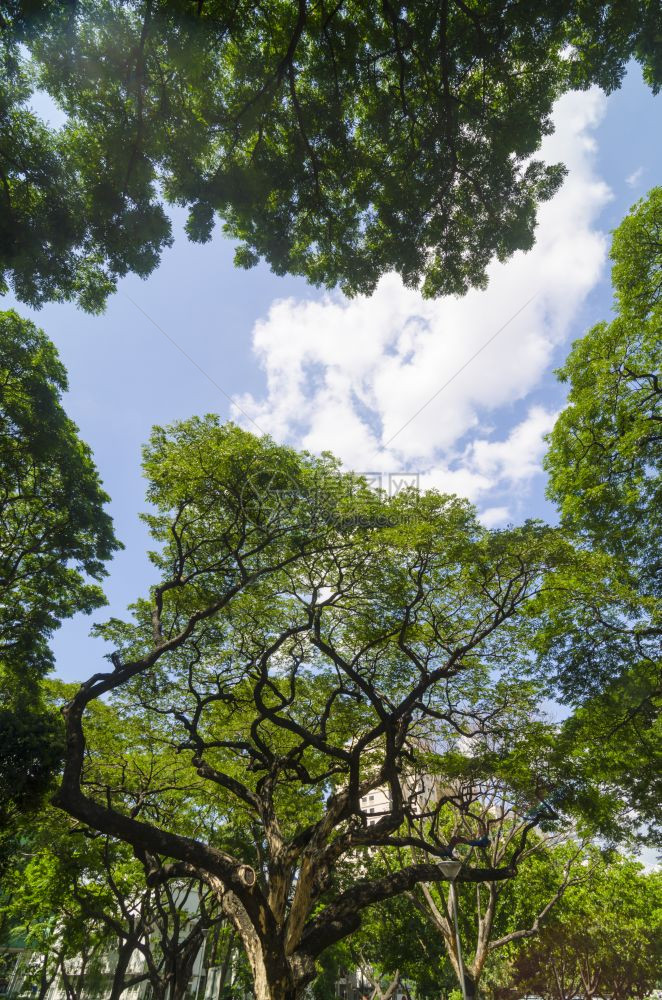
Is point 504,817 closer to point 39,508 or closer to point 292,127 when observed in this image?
point 39,508

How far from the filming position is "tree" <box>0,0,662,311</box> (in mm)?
5094

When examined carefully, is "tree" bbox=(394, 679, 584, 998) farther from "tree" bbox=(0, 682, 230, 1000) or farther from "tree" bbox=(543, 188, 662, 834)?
"tree" bbox=(0, 682, 230, 1000)

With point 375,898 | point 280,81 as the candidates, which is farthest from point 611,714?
point 280,81

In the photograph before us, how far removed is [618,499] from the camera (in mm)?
9898

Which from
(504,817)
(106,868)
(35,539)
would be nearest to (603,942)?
(504,817)

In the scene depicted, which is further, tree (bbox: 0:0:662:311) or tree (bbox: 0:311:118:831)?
tree (bbox: 0:311:118:831)

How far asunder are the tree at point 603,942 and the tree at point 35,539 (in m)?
17.3

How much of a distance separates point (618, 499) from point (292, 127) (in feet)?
27.1

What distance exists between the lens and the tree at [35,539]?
9.07 meters

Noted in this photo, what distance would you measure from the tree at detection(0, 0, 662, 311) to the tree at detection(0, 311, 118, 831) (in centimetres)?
449

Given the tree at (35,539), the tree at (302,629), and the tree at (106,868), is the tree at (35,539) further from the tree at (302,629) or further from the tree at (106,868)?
the tree at (106,868)

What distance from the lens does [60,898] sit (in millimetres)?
13625

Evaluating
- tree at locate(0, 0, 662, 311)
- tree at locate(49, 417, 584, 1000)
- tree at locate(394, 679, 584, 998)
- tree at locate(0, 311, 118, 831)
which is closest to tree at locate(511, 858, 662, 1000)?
tree at locate(394, 679, 584, 998)

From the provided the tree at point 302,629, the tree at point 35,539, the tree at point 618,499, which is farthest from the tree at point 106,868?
the tree at point 618,499
